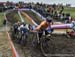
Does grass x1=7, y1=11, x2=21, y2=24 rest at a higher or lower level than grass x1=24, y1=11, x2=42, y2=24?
lower

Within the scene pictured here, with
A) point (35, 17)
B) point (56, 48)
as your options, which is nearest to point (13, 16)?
point (35, 17)

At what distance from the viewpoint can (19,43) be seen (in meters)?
18.6

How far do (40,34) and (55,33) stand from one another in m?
5.46

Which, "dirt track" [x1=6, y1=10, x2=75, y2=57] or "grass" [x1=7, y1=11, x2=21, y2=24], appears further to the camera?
"grass" [x1=7, y1=11, x2=21, y2=24]

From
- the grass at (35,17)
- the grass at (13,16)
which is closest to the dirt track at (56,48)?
the grass at (35,17)

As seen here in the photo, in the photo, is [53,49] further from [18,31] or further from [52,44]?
[18,31]

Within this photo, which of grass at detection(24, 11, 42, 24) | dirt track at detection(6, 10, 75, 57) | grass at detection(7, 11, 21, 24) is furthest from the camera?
grass at detection(7, 11, 21, 24)

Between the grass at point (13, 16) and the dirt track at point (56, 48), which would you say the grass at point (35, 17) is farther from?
the dirt track at point (56, 48)

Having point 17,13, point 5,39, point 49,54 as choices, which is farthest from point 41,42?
point 17,13

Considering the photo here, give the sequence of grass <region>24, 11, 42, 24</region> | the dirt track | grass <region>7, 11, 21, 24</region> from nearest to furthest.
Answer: the dirt track → grass <region>24, 11, 42, 24</region> → grass <region>7, 11, 21, 24</region>

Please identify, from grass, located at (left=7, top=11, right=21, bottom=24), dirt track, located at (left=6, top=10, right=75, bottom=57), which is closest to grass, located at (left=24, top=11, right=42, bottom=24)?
grass, located at (left=7, top=11, right=21, bottom=24)

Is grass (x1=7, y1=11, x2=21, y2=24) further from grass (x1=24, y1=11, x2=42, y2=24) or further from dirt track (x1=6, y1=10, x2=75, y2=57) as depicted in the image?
dirt track (x1=6, y1=10, x2=75, y2=57)

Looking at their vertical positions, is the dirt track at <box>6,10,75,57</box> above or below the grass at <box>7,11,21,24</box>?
above

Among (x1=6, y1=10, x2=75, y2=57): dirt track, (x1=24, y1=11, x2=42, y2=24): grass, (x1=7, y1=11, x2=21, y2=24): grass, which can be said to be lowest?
(x1=7, y1=11, x2=21, y2=24): grass
